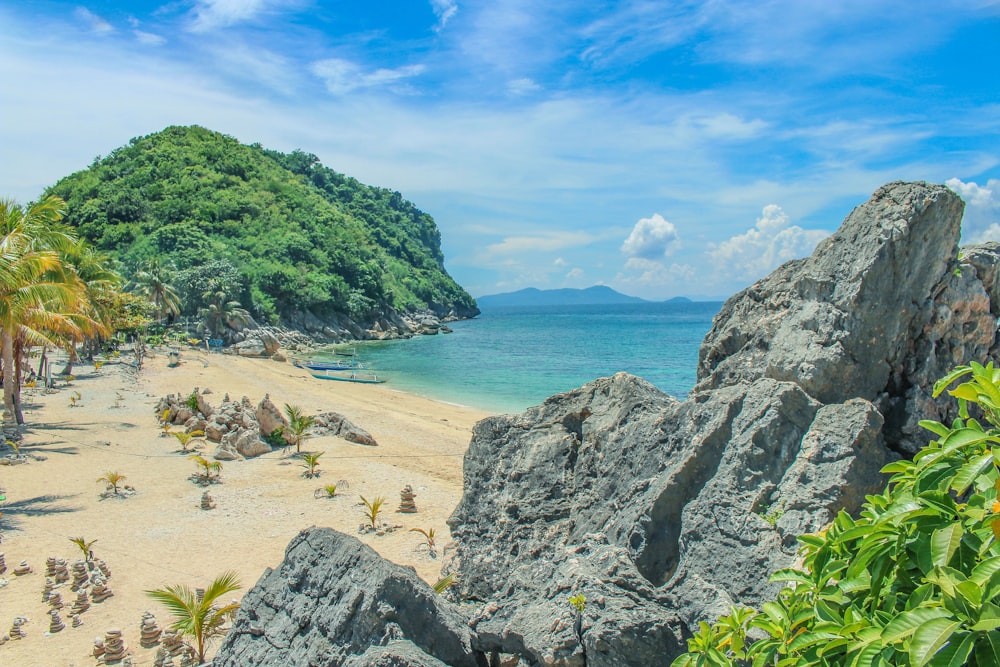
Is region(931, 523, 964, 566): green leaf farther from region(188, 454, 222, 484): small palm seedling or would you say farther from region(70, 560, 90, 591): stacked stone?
region(188, 454, 222, 484): small palm seedling

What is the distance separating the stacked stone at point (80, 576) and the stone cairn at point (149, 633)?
1991 millimetres

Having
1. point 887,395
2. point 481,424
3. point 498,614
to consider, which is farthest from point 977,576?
point 481,424

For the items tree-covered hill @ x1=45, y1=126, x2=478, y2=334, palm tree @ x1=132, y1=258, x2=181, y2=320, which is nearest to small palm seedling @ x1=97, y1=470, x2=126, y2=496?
palm tree @ x1=132, y1=258, x2=181, y2=320

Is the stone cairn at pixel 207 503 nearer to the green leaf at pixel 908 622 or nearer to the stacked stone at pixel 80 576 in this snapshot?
the stacked stone at pixel 80 576

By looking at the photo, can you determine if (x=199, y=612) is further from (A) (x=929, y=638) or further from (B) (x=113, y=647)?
(A) (x=929, y=638)

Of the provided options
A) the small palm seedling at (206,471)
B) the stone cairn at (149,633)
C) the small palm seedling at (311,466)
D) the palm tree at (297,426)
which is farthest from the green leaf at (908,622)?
the palm tree at (297,426)

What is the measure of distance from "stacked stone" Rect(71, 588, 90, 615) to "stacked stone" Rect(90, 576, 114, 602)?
0.10m

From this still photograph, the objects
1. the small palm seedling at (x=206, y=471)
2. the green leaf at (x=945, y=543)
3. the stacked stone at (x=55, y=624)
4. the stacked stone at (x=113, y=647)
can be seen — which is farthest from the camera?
the small palm seedling at (x=206, y=471)

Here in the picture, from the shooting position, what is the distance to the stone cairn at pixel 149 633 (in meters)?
8.10

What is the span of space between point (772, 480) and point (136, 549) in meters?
11.0

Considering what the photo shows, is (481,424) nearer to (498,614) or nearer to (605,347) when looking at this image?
(498,614)

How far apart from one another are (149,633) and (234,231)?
8391cm

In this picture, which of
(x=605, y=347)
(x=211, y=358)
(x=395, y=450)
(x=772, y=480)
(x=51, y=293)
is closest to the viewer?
(x=772, y=480)

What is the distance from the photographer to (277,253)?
79.9m
